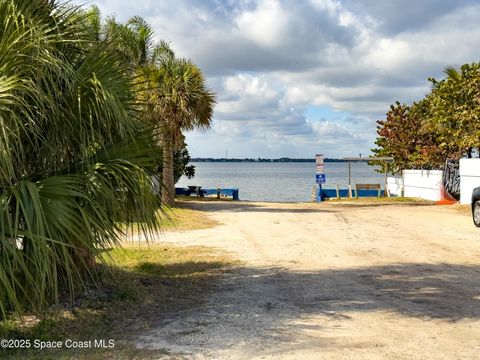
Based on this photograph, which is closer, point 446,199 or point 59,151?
point 59,151

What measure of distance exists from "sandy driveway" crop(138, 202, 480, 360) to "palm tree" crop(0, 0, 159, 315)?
1322 millimetres

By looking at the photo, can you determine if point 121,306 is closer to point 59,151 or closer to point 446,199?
point 59,151

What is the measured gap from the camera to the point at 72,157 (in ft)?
18.3

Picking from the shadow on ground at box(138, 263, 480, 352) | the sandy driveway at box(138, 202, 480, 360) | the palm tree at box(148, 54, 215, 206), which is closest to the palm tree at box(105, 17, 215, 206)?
the palm tree at box(148, 54, 215, 206)

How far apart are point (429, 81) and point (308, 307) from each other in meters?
29.9

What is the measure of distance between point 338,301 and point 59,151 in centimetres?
397

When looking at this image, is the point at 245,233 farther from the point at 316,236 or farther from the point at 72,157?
the point at 72,157

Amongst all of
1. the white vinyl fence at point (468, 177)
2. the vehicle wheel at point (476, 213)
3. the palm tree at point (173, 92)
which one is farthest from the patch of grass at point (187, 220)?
the white vinyl fence at point (468, 177)

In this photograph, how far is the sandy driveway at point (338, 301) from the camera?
4930mm

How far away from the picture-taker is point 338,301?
22.0 ft

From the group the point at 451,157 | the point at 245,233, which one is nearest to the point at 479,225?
the point at 245,233

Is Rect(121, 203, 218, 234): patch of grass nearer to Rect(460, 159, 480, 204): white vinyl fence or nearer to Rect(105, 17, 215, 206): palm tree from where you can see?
Rect(105, 17, 215, 206): palm tree

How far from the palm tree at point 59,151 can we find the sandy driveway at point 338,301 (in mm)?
1322

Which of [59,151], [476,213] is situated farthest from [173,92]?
[59,151]
